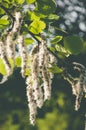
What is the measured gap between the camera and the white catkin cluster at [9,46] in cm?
296

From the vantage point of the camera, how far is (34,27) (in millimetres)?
3068

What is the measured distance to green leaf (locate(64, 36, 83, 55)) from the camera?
3051 mm

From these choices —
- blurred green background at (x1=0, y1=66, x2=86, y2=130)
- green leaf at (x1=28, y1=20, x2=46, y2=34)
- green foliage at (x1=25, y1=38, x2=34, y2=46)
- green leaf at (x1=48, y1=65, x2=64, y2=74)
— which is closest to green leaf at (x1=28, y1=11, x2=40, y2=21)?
green leaf at (x1=28, y1=20, x2=46, y2=34)

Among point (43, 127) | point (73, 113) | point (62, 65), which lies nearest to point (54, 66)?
point (62, 65)

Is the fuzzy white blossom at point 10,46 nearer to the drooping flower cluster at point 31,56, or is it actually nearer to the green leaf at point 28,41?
the drooping flower cluster at point 31,56

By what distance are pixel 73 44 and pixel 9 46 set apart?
394 millimetres

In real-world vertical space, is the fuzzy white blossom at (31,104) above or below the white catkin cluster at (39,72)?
below

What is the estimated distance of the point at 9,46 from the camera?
303cm

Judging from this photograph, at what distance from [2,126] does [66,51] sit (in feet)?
59.2

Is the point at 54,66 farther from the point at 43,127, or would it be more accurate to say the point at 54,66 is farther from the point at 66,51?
the point at 43,127

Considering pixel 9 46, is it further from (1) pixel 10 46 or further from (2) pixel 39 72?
(2) pixel 39 72

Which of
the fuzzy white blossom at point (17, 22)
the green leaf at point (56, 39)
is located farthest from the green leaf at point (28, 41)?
the fuzzy white blossom at point (17, 22)

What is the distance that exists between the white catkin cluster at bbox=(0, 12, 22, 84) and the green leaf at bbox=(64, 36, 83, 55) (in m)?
0.32

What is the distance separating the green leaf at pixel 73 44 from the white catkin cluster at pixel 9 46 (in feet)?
1.05
